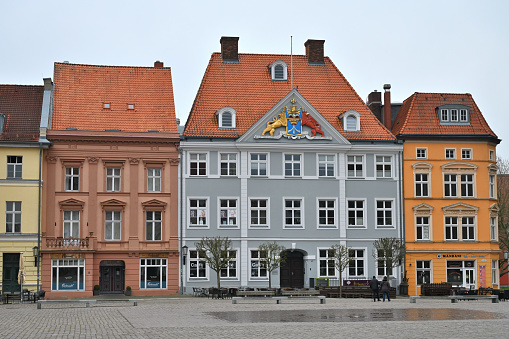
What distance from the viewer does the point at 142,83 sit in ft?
182

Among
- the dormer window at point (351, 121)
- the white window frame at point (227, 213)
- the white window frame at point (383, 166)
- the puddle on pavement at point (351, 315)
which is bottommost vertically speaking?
the puddle on pavement at point (351, 315)

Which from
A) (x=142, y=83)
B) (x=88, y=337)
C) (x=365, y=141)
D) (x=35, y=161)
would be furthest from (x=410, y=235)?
(x=88, y=337)

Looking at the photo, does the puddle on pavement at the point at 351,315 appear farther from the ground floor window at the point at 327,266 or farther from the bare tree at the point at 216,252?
the ground floor window at the point at 327,266

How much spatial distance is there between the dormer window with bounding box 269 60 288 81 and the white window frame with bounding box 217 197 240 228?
9.93 meters

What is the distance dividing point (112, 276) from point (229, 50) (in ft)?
59.1

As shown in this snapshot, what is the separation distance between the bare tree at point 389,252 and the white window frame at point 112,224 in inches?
639

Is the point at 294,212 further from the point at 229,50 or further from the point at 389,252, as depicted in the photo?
the point at 229,50

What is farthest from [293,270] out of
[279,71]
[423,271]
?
[279,71]

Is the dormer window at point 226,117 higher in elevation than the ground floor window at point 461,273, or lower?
higher

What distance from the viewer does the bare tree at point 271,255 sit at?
48.9m

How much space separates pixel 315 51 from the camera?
194 ft

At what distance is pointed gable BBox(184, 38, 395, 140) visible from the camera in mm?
53938

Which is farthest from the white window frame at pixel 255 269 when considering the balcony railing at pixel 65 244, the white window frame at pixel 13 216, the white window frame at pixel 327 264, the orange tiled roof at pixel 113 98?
the white window frame at pixel 13 216

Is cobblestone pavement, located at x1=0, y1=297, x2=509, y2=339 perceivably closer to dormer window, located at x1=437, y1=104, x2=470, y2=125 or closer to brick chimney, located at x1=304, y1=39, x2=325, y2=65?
dormer window, located at x1=437, y1=104, x2=470, y2=125
